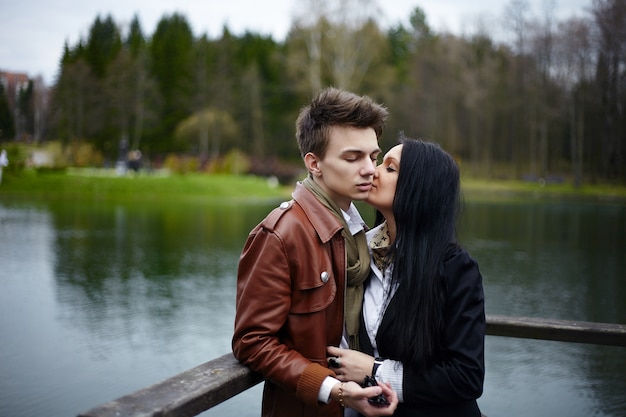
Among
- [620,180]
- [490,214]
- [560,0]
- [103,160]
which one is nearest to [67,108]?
[103,160]

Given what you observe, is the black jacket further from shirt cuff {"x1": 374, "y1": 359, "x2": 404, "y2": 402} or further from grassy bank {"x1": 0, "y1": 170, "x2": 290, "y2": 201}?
grassy bank {"x1": 0, "y1": 170, "x2": 290, "y2": 201}

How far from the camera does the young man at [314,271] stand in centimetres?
171

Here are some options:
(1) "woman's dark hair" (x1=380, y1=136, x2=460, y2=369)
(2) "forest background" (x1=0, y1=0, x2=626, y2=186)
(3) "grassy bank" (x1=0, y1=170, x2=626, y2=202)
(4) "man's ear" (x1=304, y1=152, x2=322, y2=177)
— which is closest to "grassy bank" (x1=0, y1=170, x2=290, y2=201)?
(3) "grassy bank" (x1=0, y1=170, x2=626, y2=202)

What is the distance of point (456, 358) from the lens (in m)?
1.76

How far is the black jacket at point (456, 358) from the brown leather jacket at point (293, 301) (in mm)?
222

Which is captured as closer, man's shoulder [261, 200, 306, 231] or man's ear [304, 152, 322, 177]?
man's shoulder [261, 200, 306, 231]

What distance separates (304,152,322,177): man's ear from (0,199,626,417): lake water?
1.24 metres

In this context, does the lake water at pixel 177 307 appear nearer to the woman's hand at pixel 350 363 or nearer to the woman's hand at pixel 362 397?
the woman's hand at pixel 350 363

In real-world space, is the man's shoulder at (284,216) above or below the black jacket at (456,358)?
above

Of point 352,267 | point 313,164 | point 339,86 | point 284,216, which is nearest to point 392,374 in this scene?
point 352,267

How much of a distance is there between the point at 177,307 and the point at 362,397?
663cm

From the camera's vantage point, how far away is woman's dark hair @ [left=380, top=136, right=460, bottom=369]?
5.82 feet

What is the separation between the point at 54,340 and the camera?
6531mm

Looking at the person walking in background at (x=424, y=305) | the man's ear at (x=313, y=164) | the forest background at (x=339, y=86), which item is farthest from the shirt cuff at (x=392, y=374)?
the forest background at (x=339, y=86)
